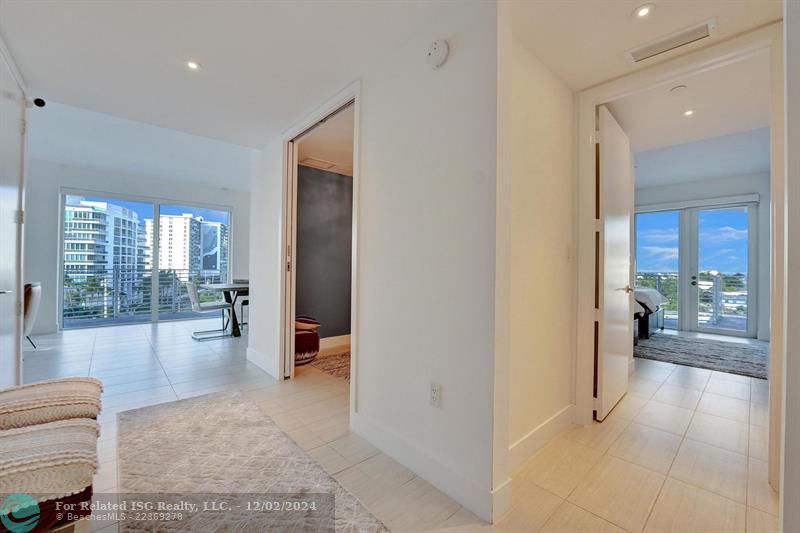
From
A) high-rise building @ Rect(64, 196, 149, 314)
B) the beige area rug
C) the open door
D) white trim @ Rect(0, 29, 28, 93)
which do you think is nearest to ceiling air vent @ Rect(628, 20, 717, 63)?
the open door

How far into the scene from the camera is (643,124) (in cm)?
284

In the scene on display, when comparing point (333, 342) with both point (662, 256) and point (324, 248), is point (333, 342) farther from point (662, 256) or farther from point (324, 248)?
point (662, 256)

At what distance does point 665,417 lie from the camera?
241 cm

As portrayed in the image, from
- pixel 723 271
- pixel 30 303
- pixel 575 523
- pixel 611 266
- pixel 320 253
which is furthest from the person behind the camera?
pixel 723 271

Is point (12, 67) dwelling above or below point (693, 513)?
above

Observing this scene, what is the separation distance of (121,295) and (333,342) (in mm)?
4318

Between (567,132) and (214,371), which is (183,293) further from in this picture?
(567,132)

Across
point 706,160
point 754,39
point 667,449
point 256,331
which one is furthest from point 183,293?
point 706,160

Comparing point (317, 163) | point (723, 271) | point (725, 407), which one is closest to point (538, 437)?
point (725, 407)

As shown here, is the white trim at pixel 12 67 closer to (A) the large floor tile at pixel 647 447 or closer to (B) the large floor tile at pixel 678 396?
(A) the large floor tile at pixel 647 447

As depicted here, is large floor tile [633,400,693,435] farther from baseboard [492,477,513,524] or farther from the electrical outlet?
the electrical outlet

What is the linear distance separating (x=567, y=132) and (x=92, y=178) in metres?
6.94

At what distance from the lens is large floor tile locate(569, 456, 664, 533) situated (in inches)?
56.8

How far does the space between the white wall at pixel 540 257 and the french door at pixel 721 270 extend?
5.07m
